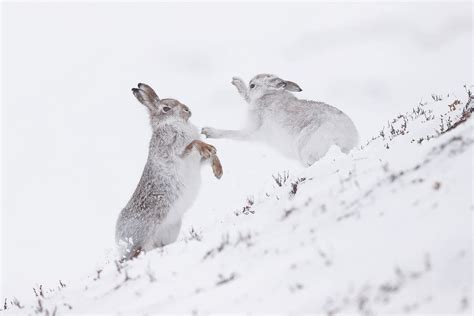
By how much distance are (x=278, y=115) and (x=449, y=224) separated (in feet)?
26.6

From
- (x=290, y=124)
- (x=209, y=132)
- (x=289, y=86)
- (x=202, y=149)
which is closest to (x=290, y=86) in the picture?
(x=289, y=86)

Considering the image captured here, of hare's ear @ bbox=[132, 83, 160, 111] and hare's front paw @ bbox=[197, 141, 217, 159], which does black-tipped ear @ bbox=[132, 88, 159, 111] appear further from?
hare's front paw @ bbox=[197, 141, 217, 159]

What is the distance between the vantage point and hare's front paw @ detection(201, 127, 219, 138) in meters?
12.6

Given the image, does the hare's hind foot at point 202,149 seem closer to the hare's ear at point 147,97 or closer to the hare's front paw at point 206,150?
the hare's front paw at point 206,150

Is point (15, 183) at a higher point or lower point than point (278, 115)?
higher

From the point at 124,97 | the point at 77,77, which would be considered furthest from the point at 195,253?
the point at 77,77

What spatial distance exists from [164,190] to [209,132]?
133 inches

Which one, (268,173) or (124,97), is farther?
(124,97)

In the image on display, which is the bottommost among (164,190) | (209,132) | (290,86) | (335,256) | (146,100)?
(335,256)

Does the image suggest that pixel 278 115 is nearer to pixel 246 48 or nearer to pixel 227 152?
pixel 227 152

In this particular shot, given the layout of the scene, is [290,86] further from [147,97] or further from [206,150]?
[206,150]

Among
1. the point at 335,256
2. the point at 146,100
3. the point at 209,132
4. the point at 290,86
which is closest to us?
the point at 335,256

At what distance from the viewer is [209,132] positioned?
12594mm

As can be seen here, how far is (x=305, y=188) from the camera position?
27.6 feet
